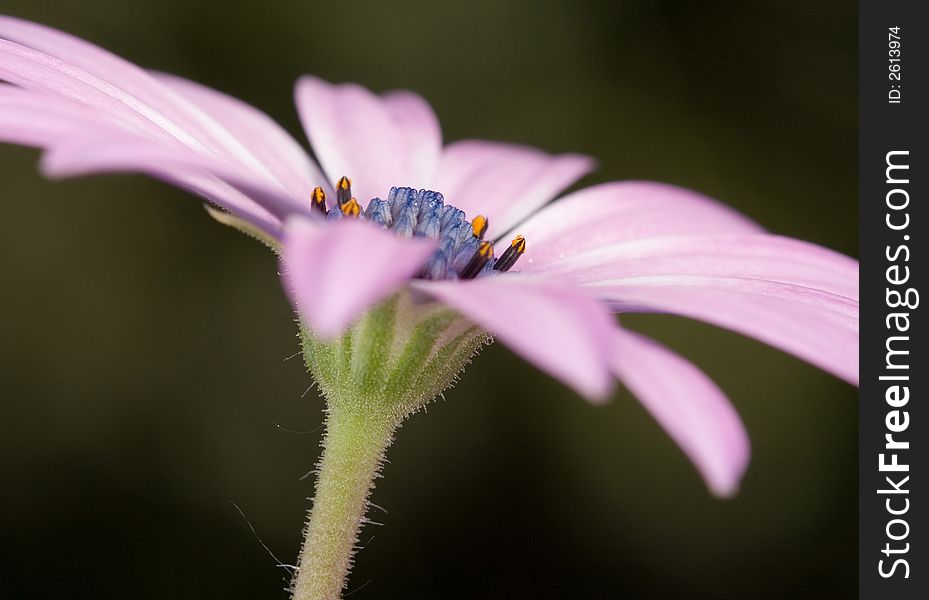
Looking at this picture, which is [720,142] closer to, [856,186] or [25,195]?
[856,186]

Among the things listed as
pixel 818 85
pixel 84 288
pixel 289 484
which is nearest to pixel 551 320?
pixel 289 484

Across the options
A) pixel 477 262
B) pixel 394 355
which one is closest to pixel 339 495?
pixel 394 355

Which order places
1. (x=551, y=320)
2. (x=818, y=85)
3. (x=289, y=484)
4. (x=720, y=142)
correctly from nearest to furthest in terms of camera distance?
(x=551, y=320) → (x=289, y=484) → (x=720, y=142) → (x=818, y=85)

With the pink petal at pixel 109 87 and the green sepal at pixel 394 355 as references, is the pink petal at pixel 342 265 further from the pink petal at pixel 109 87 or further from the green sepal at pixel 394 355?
the pink petal at pixel 109 87

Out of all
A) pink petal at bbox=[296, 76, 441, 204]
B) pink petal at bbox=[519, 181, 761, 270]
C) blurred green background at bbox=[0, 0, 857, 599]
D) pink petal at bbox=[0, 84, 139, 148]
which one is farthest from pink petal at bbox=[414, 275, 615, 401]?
blurred green background at bbox=[0, 0, 857, 599]

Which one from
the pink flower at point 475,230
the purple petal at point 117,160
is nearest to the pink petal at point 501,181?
the pink flower at point 475,230

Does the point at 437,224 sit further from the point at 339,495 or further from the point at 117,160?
the point at 117,160

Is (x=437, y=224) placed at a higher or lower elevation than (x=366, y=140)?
lower
